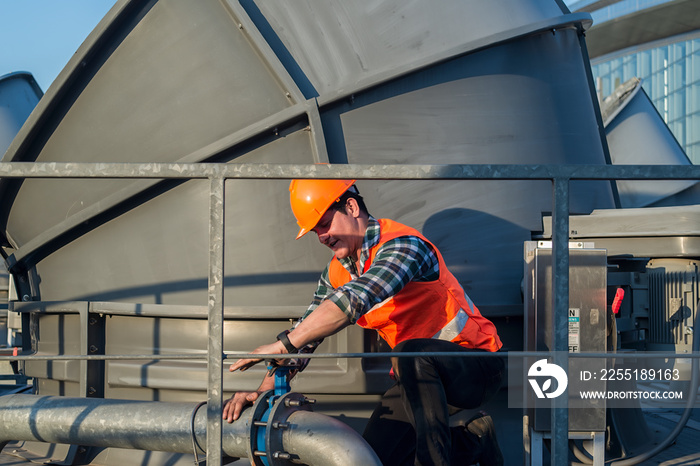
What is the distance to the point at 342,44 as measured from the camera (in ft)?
11.6

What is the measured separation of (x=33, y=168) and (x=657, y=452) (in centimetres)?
341

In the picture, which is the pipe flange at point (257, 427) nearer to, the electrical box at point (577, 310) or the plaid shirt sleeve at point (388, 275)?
the plaid shirt sleeve at point (388, 275)

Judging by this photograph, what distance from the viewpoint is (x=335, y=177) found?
2.14 m

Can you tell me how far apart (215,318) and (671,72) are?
113 ft

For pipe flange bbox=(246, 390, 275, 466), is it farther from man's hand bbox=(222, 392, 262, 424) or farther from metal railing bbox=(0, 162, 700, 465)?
metal railing bbox=(0, 162, 700, 465)

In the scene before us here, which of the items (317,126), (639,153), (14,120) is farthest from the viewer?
(14,120)

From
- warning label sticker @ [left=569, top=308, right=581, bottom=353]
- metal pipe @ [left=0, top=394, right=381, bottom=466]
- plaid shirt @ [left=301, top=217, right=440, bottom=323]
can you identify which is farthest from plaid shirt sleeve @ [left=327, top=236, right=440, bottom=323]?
warning label sticker @ [left=569, top=308, right=581, bottom=353]

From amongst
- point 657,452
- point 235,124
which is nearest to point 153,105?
point 235,124

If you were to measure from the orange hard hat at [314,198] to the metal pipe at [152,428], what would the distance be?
823 millimetres

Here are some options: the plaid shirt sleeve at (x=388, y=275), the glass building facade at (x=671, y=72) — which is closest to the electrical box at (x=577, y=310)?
the plaid shirt sleeve at (x=388, y=275)

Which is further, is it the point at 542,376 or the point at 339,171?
the point at 542,376

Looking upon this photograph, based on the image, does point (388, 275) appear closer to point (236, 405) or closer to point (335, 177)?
point (335, 177)

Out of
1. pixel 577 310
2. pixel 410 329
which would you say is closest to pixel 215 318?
pixel 410 329

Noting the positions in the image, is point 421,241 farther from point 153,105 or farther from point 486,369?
point 153,105
